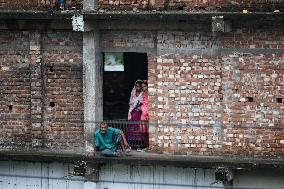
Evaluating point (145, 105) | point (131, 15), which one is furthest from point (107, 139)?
point (131, 15)

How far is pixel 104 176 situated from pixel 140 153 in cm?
106

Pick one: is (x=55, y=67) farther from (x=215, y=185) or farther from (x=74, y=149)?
(x=215, y=185)

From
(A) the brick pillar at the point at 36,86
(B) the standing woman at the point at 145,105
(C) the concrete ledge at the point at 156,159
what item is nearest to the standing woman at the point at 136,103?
(B) the standing woman at the point at 145,105

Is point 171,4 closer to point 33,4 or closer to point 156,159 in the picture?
point 33,4

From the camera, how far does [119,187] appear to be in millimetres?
14883

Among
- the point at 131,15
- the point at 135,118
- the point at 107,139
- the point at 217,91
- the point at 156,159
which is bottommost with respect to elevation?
the point at 156,159

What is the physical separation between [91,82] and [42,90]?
1.32 meters

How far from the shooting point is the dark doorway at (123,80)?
17.2m

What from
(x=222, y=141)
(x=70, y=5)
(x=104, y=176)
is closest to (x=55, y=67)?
(x=70, y=5)

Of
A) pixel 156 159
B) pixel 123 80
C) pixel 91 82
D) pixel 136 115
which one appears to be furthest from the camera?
pixel 123 80

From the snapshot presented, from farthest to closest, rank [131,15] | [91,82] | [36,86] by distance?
1. [36,86]
2. [91,82]
3. [131,15]

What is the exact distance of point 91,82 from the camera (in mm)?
14516

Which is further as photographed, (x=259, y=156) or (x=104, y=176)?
(x=104, y=176)

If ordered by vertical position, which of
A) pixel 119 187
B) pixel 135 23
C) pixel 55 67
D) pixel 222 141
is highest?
pixel 135 23
